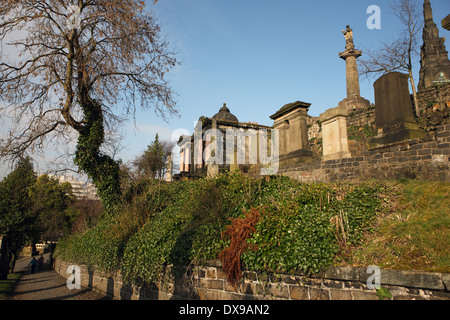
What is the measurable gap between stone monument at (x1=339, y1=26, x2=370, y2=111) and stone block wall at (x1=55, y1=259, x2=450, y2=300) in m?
20.8

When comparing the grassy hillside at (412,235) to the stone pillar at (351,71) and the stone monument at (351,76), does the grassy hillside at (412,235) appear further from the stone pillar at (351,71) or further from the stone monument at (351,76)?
the stone pillar at (351,71)

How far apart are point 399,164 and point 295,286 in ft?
16.0

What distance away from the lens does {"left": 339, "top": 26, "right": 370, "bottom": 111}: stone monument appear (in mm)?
23002

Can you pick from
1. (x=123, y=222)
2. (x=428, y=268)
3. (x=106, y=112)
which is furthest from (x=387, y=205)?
(x=106, y=112)

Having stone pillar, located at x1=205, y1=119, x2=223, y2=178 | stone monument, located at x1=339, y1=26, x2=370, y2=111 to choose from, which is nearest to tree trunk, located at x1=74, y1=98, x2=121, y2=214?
stone pillar, located at x1=205, y1=119, x2=223, y2=178

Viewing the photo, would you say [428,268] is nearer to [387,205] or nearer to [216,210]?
[387,205]

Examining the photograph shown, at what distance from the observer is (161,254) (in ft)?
21.0

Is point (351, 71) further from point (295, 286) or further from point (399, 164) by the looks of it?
point (295, 286)

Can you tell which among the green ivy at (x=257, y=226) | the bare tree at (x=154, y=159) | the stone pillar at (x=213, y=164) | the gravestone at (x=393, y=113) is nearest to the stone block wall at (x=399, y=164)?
the gravestone at (x=393, y=113)

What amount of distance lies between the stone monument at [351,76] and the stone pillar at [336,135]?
13.4m

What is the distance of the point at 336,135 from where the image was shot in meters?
10.2

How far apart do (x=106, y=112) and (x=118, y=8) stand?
13.6ft

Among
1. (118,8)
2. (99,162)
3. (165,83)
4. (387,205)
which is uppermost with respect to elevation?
(118,8)

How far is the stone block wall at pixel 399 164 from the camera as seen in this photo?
616cm
